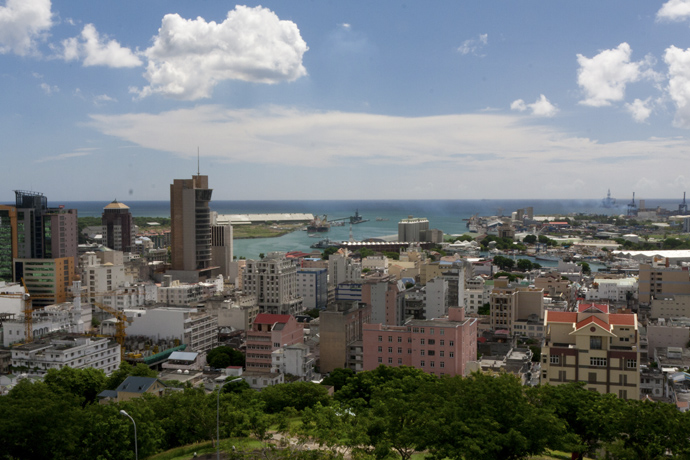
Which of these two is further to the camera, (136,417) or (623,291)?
(623,291)

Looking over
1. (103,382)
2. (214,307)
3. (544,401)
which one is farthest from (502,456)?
(214,307)

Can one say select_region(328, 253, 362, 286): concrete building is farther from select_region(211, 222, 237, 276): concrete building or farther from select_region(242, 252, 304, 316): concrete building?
select_region(211, 222, 237, 276): concrete building

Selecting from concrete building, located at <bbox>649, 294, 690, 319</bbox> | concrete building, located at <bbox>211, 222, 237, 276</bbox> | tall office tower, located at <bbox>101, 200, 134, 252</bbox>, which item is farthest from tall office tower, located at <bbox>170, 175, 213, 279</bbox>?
concrete building, located at <bbox>649, 294, 690, 319</bbox>

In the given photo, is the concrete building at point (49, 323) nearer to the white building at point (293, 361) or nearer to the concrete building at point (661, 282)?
the white building at point (293, 361)

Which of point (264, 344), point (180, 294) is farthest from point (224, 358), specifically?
point (180, 294)

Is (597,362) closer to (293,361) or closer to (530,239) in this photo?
(293,361)

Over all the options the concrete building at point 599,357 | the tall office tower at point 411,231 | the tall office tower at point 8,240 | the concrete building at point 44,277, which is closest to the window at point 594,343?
the concrete building at point 599,357

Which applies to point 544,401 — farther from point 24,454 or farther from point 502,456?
point 24,454
